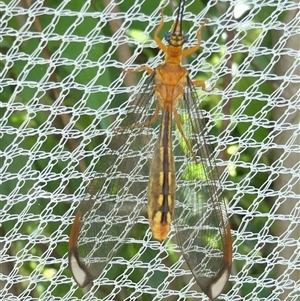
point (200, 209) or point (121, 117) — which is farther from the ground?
point (121, 117)

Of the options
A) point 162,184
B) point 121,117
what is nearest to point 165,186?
point 162,184

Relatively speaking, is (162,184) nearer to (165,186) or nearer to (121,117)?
(165,186)

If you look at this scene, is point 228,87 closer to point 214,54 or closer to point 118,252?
point 214,54

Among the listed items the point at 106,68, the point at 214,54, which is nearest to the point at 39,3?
the point at 106,68
